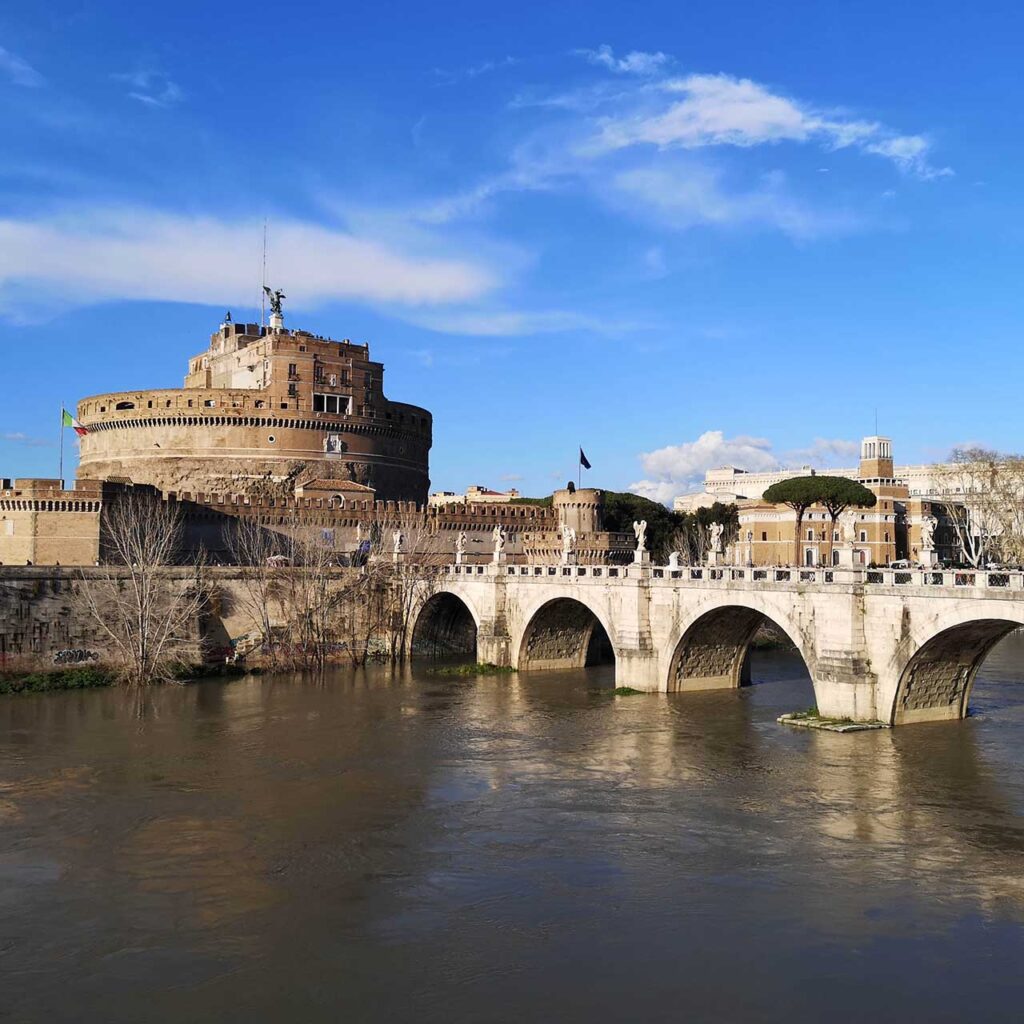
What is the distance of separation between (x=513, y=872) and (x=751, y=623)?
20.5m

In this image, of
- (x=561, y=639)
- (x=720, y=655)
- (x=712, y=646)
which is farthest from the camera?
(x=561, y=639)

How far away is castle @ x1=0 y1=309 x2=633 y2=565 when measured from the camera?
67.6 m

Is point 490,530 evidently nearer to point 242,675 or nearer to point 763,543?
point 242,675

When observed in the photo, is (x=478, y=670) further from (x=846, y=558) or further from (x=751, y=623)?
(x=846, y=558)

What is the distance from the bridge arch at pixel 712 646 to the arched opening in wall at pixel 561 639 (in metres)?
7.70

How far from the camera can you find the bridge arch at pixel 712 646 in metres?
35.8

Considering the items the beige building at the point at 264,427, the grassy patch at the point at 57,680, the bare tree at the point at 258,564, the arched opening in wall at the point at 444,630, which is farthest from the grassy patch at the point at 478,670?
the beige building at the point at 264,427

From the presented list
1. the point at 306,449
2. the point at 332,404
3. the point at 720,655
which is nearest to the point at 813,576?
the point at 720,655

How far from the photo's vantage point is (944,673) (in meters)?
29.9

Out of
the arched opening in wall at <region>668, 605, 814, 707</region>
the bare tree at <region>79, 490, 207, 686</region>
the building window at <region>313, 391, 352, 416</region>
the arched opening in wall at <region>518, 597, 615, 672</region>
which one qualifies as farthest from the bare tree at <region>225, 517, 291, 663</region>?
the arched opening in wall at <region>668, 605, 814, 707</region>

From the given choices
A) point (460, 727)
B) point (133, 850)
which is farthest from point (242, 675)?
point (133, 850)

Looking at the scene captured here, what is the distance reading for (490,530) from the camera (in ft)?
232

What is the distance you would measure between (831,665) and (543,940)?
15910 mm

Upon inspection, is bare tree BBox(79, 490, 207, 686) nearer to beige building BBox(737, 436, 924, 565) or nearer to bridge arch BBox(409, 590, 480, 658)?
bridge arch BBox(409, 590, 480, 658)
